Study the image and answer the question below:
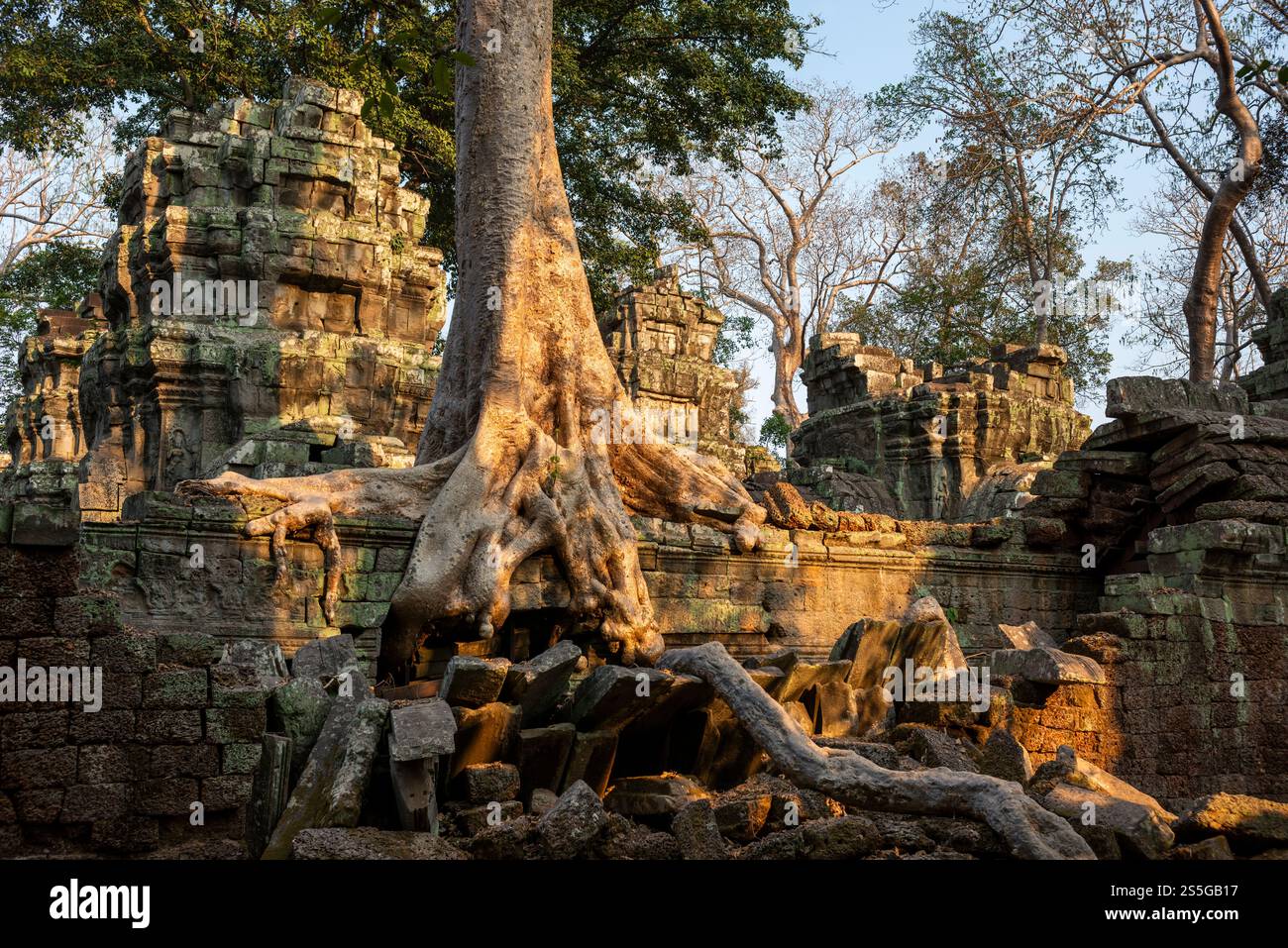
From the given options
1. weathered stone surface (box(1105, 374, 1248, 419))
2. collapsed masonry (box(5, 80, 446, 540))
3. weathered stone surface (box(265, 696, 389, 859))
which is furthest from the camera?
collapsed masonry (box(5, 80, 446, 540))

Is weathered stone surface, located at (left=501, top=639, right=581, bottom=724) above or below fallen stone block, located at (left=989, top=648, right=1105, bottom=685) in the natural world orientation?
above

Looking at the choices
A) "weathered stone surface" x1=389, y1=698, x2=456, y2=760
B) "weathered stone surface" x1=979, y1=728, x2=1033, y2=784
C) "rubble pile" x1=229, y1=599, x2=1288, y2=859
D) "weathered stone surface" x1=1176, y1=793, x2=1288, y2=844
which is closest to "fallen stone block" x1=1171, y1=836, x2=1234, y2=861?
"rubble pile" x1=229, y1=599, x2=1288, y2=859

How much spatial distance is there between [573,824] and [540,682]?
45.5 inches

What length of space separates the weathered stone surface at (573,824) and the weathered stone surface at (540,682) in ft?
3.17

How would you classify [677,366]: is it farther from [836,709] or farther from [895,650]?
[836,709]

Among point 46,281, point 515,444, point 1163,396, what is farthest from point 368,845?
point 46,281

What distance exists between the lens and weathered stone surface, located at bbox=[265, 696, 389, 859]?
4.17 metres

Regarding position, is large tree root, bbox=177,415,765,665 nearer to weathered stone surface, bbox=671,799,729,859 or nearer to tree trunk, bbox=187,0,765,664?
tree trunk, bbox=187,0,765,664

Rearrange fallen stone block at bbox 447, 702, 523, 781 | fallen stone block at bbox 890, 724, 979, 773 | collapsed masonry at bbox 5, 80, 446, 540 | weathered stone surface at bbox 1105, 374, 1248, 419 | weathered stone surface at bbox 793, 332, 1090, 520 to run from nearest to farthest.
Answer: fallen stone block at bbox 447, 702, 523, 781 < fallen stone block at bbox 890, 724, 979, 773 < weathered stone surface at bbox 1105, 374, 1248, 419 < collapsed masonry at bbox 5, 80, 446, 540 < weathered stone surface at bbox 793, 332, 1090, 520

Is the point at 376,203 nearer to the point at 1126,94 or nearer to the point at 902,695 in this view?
the point at 902,695

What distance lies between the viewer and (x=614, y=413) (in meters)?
8.98

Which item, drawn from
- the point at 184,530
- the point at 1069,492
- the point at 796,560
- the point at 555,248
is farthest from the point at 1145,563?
the point at 184,530

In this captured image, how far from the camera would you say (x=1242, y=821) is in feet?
16.7

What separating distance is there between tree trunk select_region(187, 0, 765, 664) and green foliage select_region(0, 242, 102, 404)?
16.8 meters
